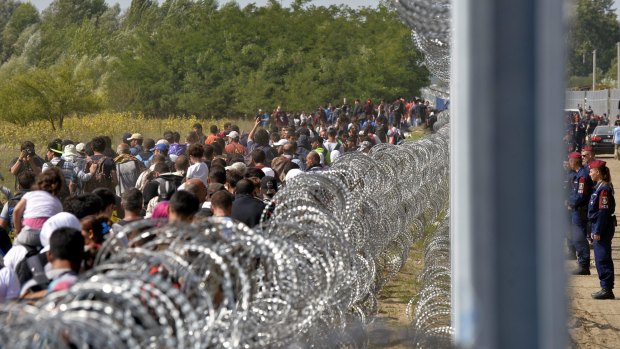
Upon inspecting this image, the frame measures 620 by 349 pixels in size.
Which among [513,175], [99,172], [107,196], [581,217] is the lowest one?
[581,217]

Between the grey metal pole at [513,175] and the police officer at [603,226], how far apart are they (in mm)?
11414

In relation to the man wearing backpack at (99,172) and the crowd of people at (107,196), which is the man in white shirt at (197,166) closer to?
the crowd of people at (107,196)

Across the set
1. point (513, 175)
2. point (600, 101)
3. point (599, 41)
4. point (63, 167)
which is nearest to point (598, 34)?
point (599, 41)

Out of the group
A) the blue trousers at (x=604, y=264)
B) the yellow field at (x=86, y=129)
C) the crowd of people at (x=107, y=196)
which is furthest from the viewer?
the yellow field at (x=86, y=129)

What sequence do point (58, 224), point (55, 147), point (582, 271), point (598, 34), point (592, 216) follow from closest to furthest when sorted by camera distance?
1. point (58, 224)
2. point (592, 216)
3. point (582, 271)
4. point (55, 147)
5. point (598, 34)

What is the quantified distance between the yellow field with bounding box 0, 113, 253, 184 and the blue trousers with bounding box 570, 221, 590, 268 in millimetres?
18307

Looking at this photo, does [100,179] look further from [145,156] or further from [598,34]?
[598,34]

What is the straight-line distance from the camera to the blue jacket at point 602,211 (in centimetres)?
1375

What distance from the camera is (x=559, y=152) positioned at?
2.34 m

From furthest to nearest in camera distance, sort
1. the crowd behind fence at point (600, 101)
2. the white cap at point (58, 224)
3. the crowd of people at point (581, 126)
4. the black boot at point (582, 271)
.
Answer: the crowd behind fence at point (600, 101)
the crowd of people at point (581, 126)
the black boot at point (582, 271)
the white cap at point (58, 224)

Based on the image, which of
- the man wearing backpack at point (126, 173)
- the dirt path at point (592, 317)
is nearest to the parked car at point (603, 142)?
the dirt path at point (592, 317)

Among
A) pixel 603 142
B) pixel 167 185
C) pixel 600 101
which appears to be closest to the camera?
pixel 167 185

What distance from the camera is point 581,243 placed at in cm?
1516

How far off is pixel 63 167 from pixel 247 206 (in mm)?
5407
